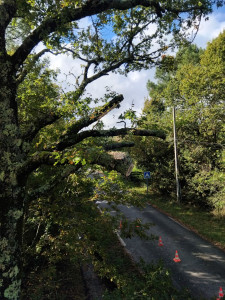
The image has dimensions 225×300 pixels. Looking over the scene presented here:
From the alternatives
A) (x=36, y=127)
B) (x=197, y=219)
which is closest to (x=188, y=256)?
(x=197, y=219)

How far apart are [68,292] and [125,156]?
6834 millimetres

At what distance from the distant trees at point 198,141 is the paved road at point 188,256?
432 cm

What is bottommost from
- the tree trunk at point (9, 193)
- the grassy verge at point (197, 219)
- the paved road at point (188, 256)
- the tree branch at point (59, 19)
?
the paved road at point (188, 256)

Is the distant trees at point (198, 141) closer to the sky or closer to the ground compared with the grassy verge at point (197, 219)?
closer to the sky

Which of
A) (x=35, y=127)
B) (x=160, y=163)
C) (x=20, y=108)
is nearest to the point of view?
(x=35, y=127)

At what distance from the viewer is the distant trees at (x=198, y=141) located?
17.4m

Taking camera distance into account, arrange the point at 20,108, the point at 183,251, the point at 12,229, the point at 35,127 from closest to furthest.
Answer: the point at 12,229 < the point at 35,127 < the point at 20,108 < the point at 183,251

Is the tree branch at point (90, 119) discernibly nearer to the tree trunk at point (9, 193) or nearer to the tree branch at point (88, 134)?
the tree branch at point (88, 134)

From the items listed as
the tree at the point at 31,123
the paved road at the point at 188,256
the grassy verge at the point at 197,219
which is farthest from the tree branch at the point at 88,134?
the grassy verge at the point at 197,219

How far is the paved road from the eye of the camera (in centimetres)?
815

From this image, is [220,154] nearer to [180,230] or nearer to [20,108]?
[180,230]

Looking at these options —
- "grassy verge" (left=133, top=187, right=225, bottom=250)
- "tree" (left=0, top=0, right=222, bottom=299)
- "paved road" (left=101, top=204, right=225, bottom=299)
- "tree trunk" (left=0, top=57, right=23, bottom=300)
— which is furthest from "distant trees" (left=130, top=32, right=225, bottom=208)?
"tree trunk" (left=0, top=57, right=23, bottom=300)

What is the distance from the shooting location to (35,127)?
172 inches

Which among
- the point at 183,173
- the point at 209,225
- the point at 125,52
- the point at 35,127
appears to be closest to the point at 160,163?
the point at 183,173
